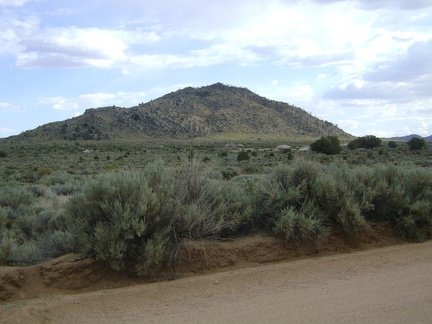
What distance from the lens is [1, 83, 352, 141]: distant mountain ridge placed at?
4163 inches

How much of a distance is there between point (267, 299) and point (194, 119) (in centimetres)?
11456

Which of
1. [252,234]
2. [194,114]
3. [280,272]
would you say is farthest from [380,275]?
[194,114]

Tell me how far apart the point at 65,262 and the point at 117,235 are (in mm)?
914

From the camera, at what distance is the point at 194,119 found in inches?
4732

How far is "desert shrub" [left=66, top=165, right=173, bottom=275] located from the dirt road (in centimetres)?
52

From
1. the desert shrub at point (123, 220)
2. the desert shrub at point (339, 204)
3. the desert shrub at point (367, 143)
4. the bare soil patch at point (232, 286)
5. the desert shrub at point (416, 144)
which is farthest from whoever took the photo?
the desert shrub at point (367, 143)

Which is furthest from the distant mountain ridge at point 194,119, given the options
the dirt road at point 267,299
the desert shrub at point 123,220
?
the dirt road at point 267,299

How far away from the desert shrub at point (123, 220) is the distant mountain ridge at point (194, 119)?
93558 millimetres

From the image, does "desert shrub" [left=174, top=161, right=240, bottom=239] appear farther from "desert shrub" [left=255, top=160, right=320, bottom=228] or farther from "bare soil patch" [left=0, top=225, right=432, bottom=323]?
"desert shrub" [left=255, top=160, right=320, bottom=228]

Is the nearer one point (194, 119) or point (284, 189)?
point (284, 189)

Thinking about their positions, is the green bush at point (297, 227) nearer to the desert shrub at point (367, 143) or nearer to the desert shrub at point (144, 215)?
the desert shrub at point (144, 215)

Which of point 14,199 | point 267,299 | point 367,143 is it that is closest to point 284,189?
point 267,299

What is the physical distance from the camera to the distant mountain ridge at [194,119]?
106 metres

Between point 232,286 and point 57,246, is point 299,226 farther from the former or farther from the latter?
point 57,246
